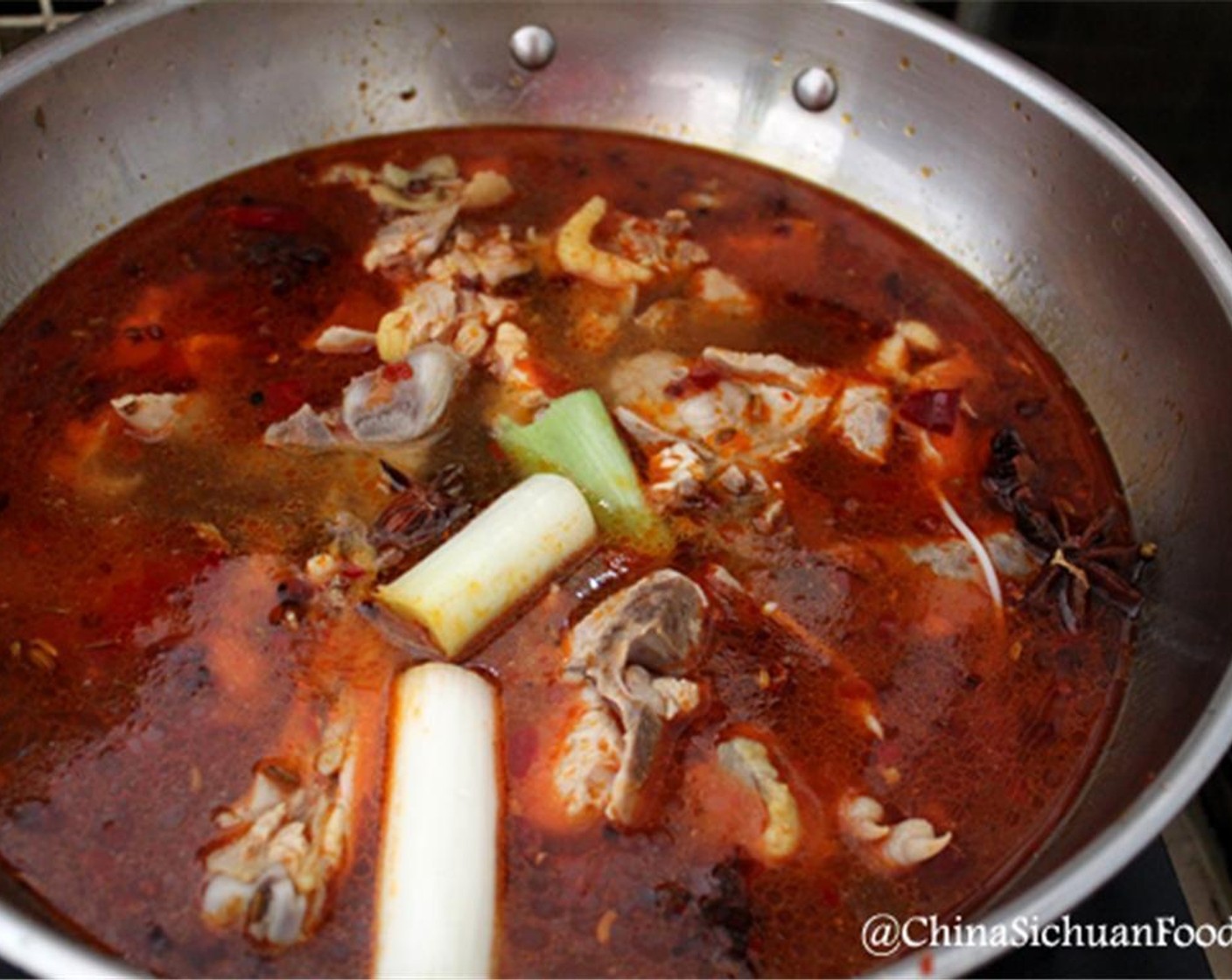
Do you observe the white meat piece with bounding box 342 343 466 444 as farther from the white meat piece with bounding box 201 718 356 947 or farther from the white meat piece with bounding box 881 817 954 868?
the white meat piece with bounding box 881 817 954 868

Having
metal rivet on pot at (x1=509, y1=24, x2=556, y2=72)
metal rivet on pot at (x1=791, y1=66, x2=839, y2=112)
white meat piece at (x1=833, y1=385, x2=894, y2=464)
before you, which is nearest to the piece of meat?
white meat piece at (x1=833, y1=385, x2=894, y2=464)

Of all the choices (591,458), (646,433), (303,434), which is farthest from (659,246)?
(303,434)

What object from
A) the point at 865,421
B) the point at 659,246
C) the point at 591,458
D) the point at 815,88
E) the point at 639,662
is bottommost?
the point at 639,662

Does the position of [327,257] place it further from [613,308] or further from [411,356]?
[613,308]

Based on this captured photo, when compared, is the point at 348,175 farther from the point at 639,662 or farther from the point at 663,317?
the point at 639,662

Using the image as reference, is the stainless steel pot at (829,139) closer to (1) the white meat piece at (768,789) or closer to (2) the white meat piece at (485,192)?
(2) the white meat piece at (485,192)

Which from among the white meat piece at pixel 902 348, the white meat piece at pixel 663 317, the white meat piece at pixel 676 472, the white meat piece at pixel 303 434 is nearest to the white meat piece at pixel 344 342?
the white meat piece at pixel 303 434
